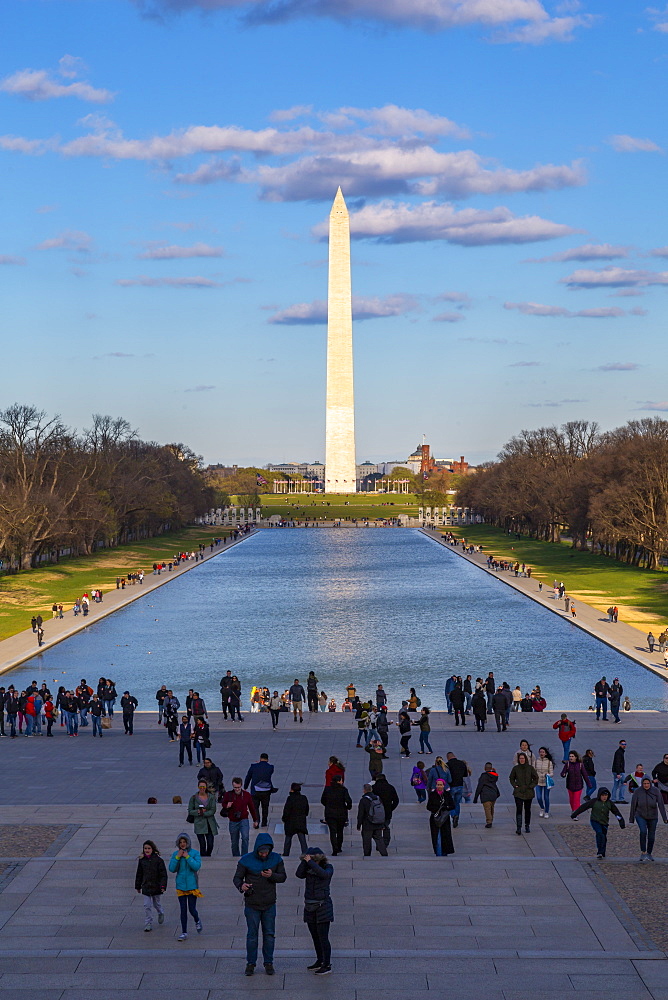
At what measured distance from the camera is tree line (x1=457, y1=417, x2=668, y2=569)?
7419cm

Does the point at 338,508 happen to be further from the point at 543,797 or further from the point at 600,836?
the point at 600,836

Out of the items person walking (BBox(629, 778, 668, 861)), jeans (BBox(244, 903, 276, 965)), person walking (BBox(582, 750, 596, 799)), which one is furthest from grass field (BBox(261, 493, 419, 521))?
jeans (BBox(244, 903, 276, 965))

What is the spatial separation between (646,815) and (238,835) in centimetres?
519

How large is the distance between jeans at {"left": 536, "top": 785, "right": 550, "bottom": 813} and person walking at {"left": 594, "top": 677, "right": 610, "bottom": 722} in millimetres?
10450

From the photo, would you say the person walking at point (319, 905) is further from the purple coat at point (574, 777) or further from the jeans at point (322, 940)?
the purple coat at point (574, 777)

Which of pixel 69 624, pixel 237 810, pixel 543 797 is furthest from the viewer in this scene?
pixel 69 624

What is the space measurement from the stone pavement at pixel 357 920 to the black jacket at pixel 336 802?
615mm

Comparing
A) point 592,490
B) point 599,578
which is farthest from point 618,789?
point 592,490

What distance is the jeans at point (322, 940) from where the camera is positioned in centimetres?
1093

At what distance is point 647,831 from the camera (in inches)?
575

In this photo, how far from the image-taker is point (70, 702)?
2598 centimetres

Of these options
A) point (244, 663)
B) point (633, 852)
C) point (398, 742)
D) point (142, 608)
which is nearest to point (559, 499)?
point (142, 608)

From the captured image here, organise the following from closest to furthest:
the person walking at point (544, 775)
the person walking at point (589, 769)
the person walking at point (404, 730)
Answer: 1. the person walking at point (544, 775)
2. the person walking at point (589, 769)
3. the person walking at point (404, 730)

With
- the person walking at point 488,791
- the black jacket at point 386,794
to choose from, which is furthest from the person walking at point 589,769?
the black jacket at point 386,794
